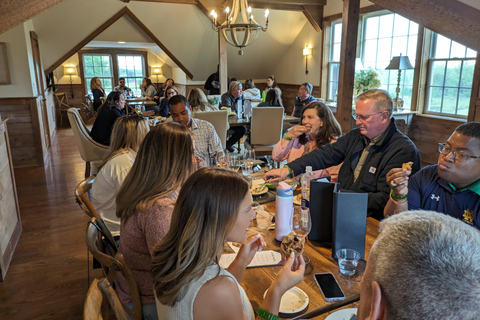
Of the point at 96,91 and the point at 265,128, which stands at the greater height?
the point at 96,91

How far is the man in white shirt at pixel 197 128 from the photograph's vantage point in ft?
10.5

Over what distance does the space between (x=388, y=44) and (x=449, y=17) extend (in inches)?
111

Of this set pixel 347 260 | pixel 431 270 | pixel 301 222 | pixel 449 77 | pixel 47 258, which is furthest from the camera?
pixel 449 77

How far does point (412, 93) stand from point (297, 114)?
6.38 ft

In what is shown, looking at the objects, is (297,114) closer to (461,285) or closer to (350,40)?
(350,40)

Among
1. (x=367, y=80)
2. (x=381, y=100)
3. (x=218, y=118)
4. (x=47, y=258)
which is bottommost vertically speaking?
(x=47, y=258)

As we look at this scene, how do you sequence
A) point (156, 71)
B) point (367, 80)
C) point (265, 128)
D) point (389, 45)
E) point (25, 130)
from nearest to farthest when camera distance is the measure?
point (265, 128), point (25, 130), point (367, 80), point (389, 45), point (156, 71)

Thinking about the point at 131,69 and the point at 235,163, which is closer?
the point at 235,163

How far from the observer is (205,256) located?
103 cm

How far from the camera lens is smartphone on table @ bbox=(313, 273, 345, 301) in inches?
46.9

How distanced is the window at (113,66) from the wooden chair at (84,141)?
303 inches

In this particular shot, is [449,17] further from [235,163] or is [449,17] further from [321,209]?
[321,209]

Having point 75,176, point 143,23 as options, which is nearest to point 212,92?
point 143,23

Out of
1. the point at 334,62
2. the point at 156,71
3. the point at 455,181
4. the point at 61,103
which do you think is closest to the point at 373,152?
the point at 455,181
